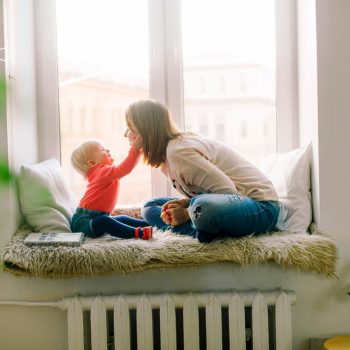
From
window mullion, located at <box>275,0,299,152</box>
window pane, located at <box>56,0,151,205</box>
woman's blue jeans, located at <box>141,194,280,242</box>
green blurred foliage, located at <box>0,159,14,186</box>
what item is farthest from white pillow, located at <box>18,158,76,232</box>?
green blurred foliage, located at <box>0,159,14,186</box>

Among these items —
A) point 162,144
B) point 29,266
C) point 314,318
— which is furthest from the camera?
point 162,144

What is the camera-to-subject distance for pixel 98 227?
6.37 ft

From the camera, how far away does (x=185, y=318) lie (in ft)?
5.64

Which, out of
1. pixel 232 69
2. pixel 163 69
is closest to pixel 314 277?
pixel 232 69

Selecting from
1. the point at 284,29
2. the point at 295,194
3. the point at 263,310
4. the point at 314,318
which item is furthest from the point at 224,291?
the point at 284,29

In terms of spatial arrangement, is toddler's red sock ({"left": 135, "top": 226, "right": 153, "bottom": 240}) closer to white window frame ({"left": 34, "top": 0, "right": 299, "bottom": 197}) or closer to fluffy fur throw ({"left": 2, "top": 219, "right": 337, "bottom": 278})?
fluffy fur throw ({"left": 2, "top": 219, "right": 337, "bottom": 278})

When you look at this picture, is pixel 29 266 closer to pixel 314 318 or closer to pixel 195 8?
pixel 314 318

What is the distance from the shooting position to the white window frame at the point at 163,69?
2287mm

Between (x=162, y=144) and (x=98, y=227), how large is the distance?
398mm

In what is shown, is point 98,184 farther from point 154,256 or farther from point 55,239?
point 154,256

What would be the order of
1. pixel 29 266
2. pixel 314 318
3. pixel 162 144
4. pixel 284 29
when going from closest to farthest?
pixel 29 266
pixel 314 318
pixel 162 144
pixel 284 29

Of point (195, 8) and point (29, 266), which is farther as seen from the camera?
point (195, 8)

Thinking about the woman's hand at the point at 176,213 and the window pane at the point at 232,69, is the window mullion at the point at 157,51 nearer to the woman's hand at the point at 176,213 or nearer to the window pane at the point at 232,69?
the window pane at the point at 232,69

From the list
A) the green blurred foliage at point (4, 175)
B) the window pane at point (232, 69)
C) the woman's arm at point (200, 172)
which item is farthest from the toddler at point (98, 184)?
the green blurred foliage at point (4, 175)
